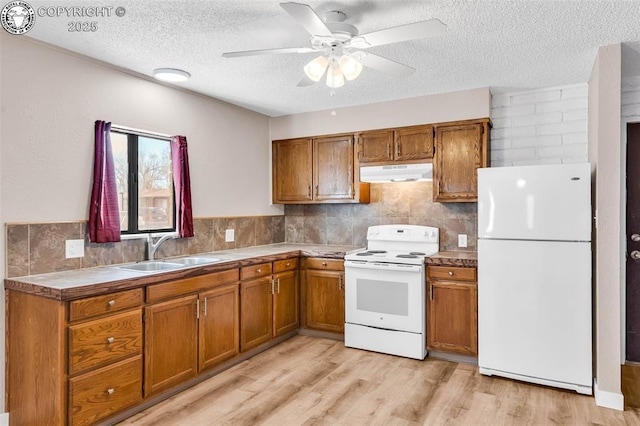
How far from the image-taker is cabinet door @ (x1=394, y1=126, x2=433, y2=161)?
3.89 metres

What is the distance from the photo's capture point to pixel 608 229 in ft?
8.89

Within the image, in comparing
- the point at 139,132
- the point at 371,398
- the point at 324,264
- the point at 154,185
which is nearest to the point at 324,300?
the point at 324,264

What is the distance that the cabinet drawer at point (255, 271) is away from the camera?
3509 mm

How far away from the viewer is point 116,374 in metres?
2.46

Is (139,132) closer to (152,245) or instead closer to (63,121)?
(63,121)

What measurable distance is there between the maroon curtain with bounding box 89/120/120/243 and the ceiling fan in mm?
1278

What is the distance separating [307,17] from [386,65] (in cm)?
72

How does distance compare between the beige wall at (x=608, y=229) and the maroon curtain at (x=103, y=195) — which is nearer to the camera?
the beige wall at (x=608, y=229)

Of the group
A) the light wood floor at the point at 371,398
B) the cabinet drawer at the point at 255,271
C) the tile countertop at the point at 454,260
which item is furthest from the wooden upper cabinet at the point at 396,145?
the light wood floor at the point at 371,398

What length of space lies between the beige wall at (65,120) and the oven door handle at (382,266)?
57.4 inches

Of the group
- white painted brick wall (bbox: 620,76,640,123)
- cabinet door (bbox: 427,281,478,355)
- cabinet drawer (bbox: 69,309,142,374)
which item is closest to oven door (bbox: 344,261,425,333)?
cabinet door (bbox: 427,281,478,355)

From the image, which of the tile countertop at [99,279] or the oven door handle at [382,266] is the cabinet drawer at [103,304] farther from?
the oven door handle at [382,266]

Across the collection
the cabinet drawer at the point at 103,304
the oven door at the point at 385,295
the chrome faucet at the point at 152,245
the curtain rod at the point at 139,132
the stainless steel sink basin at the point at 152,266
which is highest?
the curtain rod at the point at 139,132

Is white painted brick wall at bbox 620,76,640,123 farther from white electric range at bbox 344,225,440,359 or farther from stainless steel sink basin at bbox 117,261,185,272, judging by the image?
stainless steel sink basin at bbox 117,261,185,272
